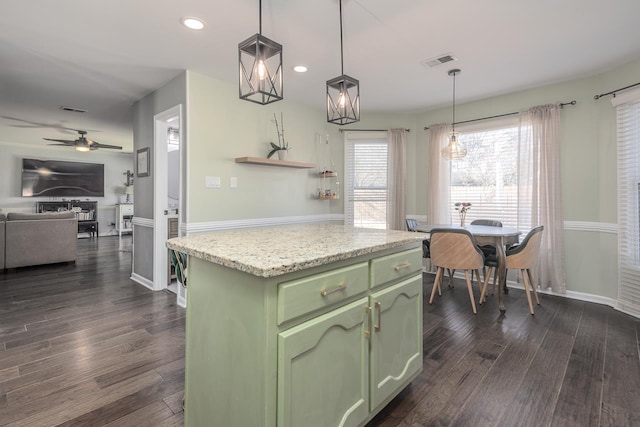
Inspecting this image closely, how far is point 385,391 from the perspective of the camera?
151cm

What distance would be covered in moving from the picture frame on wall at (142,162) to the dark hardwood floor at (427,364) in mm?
1535

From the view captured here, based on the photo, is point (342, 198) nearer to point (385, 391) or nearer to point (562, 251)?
point (562, 251)

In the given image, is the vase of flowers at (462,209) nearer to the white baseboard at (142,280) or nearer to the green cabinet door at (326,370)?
the green cabinet door at (326,370)

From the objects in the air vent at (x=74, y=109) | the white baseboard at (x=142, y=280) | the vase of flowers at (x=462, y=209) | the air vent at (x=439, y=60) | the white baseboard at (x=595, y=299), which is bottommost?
the white baseboard at (x=595, y=299)

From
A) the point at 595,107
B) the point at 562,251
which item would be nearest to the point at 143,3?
the point at 595,107

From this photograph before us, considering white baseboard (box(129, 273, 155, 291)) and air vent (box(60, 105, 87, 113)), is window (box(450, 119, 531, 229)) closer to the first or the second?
white baseboard (box(129, 273, 155, 291))

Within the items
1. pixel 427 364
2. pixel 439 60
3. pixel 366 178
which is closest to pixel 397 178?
pixel 366 178

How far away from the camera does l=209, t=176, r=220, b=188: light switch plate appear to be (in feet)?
10.7

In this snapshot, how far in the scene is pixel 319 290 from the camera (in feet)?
3.80

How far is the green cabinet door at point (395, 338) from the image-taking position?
1.44 meters

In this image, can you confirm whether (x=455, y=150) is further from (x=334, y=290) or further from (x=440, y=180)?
(x=334, y=290)

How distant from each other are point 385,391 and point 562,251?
3.13 metres

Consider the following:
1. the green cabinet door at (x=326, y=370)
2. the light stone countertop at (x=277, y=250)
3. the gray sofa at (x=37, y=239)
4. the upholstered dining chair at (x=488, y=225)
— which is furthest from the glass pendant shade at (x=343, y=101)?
the gray sofa at (x=37, y=239)

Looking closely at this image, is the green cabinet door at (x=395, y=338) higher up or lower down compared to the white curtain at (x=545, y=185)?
lower down
